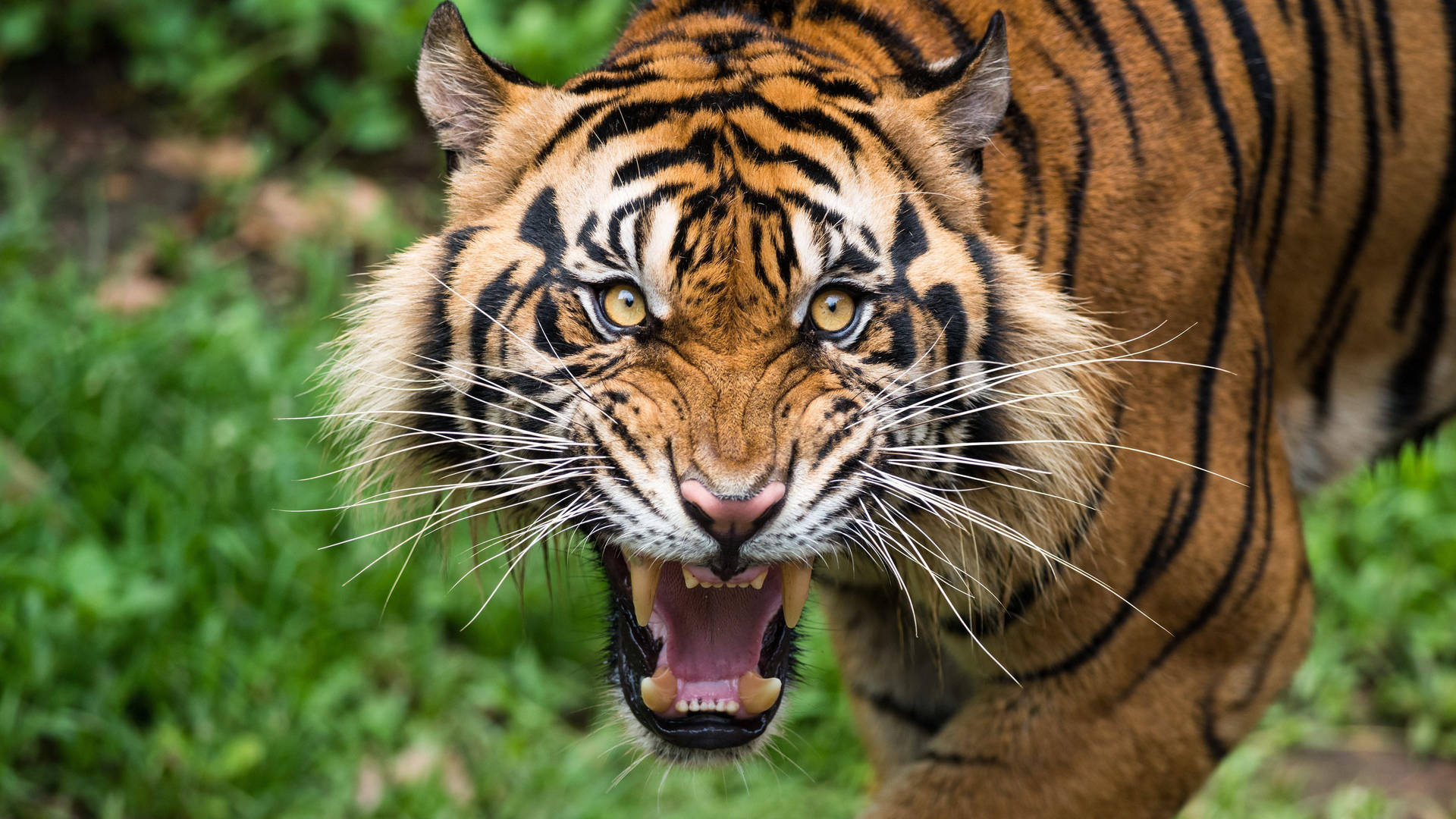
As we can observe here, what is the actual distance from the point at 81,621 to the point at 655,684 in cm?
173

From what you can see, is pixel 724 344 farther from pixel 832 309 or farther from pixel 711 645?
pixel 711 645

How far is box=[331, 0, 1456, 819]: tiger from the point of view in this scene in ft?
5.48

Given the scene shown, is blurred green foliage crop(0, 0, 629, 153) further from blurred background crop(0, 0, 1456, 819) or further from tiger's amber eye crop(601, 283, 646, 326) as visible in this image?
tiger's amber eye crop(601, 283, 646, 326)

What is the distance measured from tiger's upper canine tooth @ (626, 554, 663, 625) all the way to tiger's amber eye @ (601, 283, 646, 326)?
0.98 feet

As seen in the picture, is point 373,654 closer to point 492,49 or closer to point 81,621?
point 81,621

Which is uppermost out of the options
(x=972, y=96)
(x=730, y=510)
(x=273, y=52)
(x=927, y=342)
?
(x=273, y=52)

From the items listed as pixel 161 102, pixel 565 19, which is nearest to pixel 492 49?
pixel 565 19

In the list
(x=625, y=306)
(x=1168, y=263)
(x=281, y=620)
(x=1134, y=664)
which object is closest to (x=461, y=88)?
(x=625, y=306)

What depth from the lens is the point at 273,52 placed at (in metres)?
4.99

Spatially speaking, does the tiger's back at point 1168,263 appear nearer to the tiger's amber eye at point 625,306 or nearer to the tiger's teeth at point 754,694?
the tiger's teeth at point 754,694

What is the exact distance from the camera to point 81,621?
3.01m

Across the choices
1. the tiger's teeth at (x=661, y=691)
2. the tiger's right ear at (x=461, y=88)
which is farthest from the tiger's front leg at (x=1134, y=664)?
the tiger's right ear at (x=461, y=88)

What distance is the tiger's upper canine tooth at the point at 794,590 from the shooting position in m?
1.81

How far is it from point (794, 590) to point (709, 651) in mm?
139
